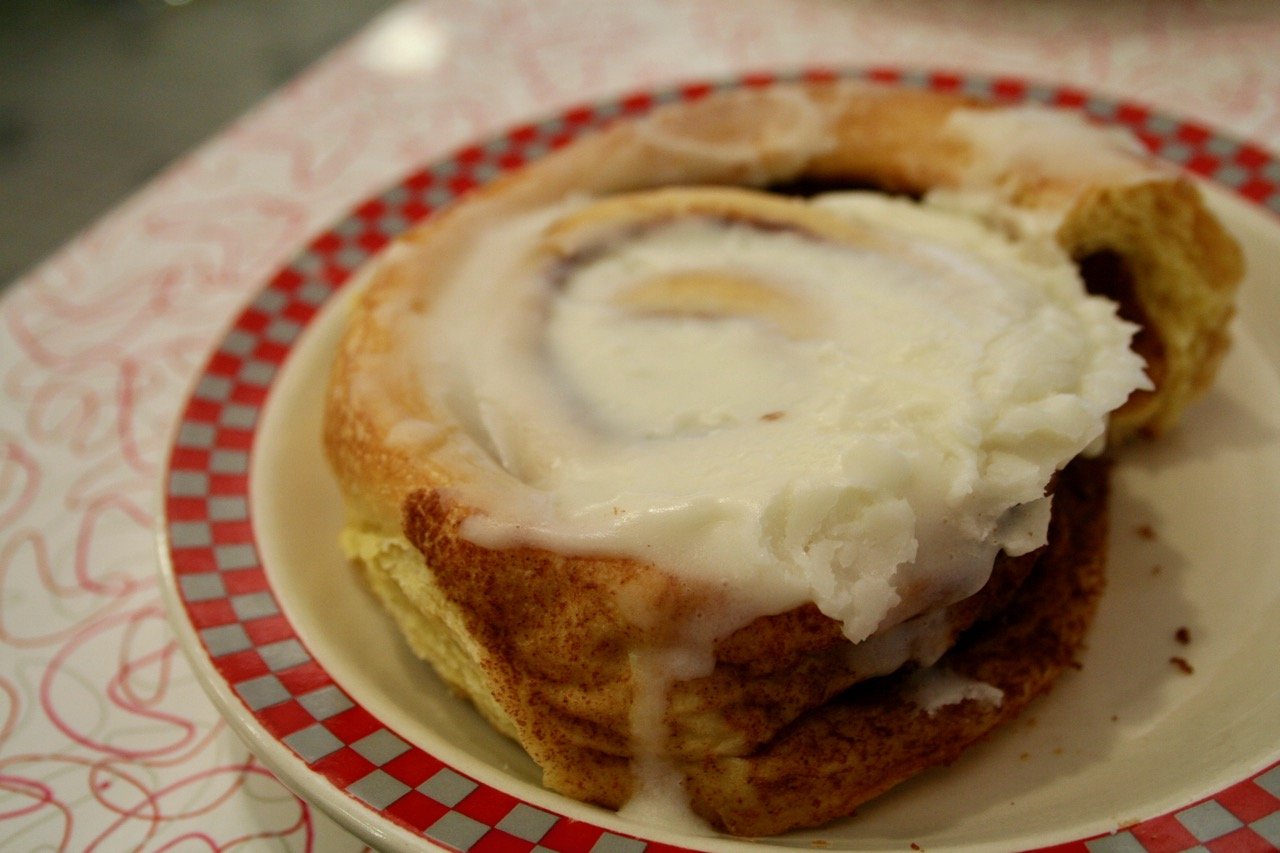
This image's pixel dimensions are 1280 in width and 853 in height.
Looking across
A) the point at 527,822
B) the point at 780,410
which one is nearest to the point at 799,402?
the point at 780,410

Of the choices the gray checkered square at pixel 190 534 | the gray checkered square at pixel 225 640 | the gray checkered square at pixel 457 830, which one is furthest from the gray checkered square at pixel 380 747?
the gray checkered square at pixel 190 534

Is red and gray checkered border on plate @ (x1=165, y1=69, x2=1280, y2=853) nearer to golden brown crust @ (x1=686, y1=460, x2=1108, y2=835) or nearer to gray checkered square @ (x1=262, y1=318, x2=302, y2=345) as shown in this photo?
gray checkered square @ (x1=262, y1=318, x2=302, y2=345)

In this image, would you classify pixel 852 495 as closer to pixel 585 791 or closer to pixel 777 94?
pixel 585 791

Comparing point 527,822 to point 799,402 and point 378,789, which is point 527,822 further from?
point 799,402

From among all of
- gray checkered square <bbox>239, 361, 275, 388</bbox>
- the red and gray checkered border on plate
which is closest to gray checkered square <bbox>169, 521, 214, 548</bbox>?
the red and gray checkered border on plate

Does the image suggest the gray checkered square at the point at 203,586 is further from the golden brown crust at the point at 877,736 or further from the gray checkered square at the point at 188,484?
the golden brown crust at the point at 877,736
